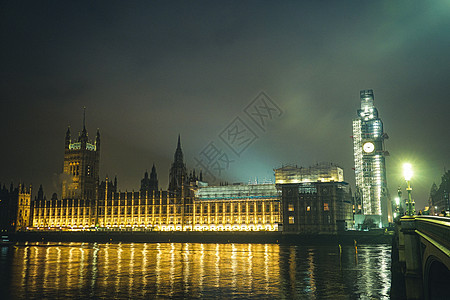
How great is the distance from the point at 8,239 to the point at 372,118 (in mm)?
150643

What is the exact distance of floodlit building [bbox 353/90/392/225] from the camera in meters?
163

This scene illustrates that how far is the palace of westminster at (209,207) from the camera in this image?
13100 centimetres

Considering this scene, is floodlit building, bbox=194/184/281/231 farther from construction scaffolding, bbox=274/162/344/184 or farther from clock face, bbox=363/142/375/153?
clock face, bbox=363/142/375/153

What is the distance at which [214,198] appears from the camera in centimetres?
15425

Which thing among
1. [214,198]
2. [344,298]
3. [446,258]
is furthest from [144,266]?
[214,198]

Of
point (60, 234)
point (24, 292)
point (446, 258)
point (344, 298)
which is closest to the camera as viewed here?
point (446, 258)

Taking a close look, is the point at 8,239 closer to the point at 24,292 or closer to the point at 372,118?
the point at 24,292

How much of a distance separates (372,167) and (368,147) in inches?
350

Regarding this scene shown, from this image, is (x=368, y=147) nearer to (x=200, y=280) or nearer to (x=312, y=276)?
(x=312, y=276)

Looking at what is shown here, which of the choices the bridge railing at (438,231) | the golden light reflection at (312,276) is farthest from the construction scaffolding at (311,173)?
the bridge railing at (438,231)

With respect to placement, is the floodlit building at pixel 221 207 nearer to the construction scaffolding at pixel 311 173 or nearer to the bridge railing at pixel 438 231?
the construction scaffolding at pixel 311 173

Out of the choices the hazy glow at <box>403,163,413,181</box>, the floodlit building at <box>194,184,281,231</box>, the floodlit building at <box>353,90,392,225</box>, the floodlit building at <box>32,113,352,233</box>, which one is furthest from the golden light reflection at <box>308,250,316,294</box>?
the floodlit building at <box>353,90,392,225</box>

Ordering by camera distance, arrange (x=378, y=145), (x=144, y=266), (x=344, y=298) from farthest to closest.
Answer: (x=378, y=145) → (x=144, y=266) → (x=344, y=298)

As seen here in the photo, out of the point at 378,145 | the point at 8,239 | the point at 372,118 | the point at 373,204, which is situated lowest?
the point at 8,239
